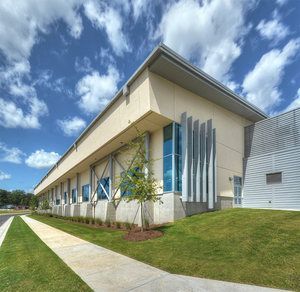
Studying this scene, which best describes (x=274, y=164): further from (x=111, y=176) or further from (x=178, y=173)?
(x=111, y=176)

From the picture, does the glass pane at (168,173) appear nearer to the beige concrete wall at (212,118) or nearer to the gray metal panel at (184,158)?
the beige concrete wall at (212,118)

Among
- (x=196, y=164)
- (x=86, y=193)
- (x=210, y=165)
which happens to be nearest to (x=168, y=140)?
(x=196, y=164)

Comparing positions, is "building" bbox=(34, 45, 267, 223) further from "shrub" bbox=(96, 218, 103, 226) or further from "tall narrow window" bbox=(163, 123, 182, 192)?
"shrub" bbox=(96, 218, 103, 226)

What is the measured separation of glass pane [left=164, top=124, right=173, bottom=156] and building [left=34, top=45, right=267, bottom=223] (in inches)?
2.7

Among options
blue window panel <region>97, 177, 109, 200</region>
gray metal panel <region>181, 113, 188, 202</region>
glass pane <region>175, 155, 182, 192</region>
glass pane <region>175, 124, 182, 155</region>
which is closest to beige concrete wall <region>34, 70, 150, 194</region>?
glass pane <region>175, 124, 182, 155</region>

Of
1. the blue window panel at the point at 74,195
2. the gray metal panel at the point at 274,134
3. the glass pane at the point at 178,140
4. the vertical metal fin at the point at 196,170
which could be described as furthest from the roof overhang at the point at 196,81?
the blue window panel at the point at 74,195

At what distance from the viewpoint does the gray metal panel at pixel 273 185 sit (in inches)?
728

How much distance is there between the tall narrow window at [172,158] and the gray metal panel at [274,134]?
8.79 metres

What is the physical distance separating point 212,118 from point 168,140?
518 cm

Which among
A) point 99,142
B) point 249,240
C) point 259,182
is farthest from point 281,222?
point 99,142

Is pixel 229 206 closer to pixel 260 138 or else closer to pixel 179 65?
pixel 260 138

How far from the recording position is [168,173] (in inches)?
665

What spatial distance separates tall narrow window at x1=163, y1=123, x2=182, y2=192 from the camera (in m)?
16.4

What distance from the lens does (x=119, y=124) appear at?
19594 mm
